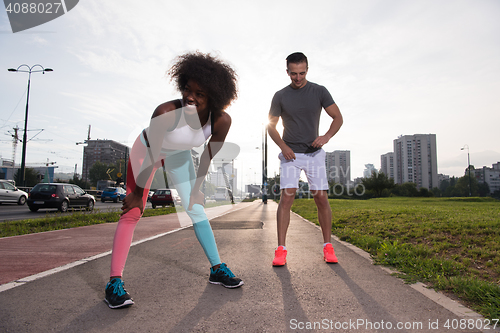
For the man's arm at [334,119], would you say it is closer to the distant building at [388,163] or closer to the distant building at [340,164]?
the distant building at [340,164]

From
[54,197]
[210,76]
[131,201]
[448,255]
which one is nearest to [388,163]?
[54,197]

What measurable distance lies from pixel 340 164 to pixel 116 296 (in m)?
109

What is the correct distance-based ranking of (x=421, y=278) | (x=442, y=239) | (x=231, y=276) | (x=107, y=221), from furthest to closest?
1. (x=107, y=221)
2. (x=442, y=239)
3. (x=421, y=278)
4. (x=231, y=276)

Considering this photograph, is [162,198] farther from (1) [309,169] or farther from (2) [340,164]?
(2) [340,164]

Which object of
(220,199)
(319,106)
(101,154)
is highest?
(101,154)

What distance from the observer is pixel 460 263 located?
3078 mm

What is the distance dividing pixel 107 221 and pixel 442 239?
8.50 meters

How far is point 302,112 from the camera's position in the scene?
3701mm

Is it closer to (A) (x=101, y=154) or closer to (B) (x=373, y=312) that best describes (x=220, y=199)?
(B) (x=373, y=312)

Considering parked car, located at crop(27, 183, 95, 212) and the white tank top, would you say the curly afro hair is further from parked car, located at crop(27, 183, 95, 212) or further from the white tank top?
parked car, located at crop(27, 183, 95, 212)

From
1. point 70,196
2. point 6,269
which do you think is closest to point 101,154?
point 70,196

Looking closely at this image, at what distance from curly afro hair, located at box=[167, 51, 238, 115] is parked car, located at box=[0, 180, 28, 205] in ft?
65.1

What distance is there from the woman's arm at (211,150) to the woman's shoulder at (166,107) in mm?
383

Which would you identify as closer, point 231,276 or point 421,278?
point 231,276
